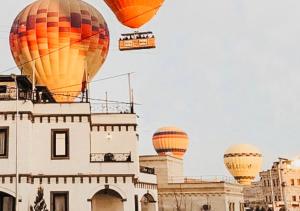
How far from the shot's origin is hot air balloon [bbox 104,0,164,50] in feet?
167

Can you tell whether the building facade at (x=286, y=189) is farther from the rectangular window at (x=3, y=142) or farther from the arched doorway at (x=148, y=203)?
the rectangular window at (x=3, y=142)

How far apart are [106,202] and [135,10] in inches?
812

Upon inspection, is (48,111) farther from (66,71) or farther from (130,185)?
(66,71)

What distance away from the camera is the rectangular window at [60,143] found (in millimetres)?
35719

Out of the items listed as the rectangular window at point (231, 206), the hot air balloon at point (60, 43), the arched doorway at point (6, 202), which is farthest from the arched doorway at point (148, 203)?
the rectangular window at point (231, 206)

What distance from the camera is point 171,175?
225 feet

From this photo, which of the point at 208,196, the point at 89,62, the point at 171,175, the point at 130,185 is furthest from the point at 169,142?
the point at 130,185

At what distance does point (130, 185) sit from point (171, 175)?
32705 millimetres

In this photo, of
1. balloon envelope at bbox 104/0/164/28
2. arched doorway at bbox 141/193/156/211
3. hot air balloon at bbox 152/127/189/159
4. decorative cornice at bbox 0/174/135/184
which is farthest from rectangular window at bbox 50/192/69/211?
hot air balloon at bbox 152/127/189/159

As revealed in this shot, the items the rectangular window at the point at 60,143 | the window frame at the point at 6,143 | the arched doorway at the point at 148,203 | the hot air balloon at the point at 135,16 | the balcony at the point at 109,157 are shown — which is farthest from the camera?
the hot air balloon at the point at 135,16

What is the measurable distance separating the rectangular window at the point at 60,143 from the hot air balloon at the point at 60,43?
12842 mm

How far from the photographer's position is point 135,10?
2055 inches

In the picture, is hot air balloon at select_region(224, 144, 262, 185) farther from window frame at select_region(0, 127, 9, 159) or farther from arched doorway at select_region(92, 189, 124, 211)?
window frame at select_region(0, 127, 9, 159)

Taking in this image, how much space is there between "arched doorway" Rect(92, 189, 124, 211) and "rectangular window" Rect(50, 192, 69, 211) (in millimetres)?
4914
